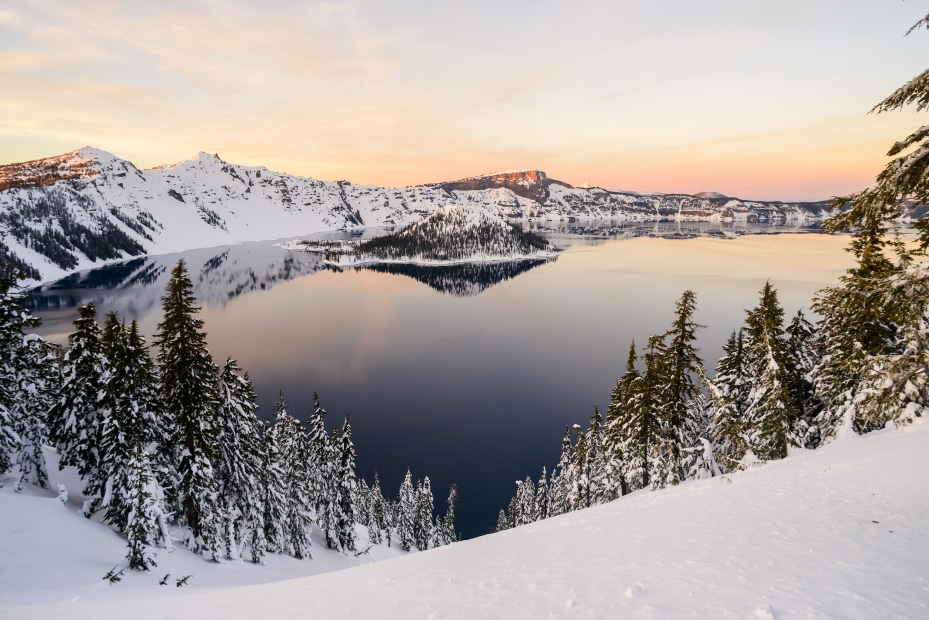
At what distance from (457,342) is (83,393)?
8381 cm

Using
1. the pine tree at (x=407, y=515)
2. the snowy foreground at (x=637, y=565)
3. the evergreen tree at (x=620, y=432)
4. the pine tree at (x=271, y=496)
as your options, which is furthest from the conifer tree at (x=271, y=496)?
the evergreen tree at (x=620, y=432)

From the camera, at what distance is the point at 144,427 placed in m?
21.0

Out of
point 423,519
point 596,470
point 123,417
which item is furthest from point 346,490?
point 596,470

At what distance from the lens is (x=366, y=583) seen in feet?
43.9

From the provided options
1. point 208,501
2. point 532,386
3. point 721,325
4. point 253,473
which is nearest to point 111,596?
point 208,501

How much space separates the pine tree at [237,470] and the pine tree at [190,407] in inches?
47.9

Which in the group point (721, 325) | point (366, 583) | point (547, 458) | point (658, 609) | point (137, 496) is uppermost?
point (658, 609)

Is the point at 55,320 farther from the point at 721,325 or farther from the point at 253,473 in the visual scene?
the point at 721,325

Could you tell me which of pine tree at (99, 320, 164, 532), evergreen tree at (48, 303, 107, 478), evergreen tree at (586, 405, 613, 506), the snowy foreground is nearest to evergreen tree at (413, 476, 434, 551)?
evergreen tree at (586, 405, 613, 506)

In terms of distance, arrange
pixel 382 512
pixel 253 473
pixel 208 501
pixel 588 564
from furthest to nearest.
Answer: pixel 382 512
pixel 253 473
pixel 208 501
pixel 588 564

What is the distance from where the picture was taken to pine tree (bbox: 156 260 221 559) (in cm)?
2134

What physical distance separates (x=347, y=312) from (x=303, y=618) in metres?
122

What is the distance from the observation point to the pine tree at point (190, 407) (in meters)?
21.3

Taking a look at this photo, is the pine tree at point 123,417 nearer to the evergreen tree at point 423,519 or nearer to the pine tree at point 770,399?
the evergreen tree at point 423,519
